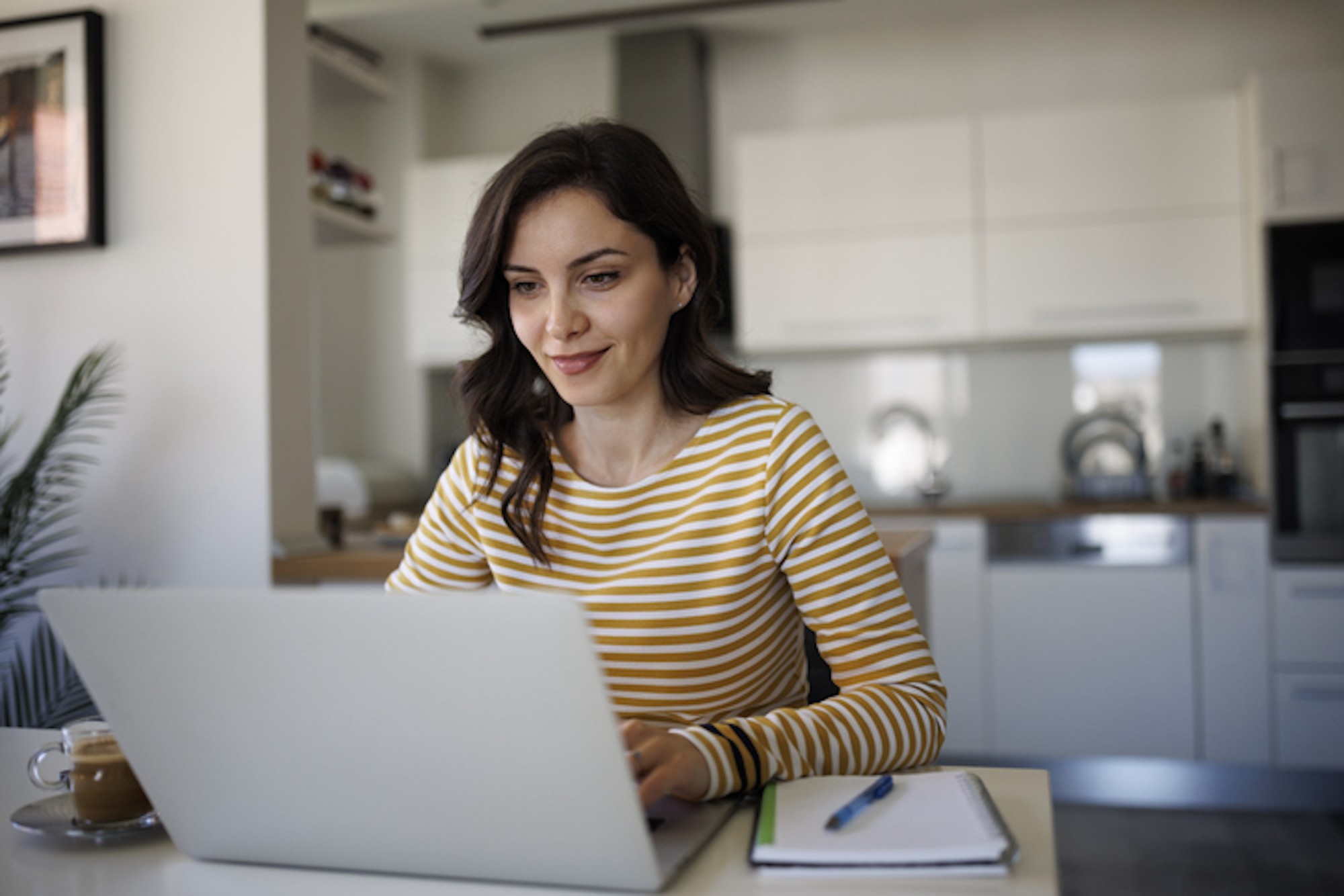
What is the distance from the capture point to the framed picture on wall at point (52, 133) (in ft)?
7.80

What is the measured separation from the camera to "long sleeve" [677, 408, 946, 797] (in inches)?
37.3

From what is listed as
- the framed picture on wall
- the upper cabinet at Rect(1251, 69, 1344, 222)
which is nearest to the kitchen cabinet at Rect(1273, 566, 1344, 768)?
the upper cabinet at Rect(1251, 69, 1344, 222)

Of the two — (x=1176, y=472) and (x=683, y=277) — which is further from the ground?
(x=683, y=277)

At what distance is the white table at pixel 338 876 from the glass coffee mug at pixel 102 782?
2cm

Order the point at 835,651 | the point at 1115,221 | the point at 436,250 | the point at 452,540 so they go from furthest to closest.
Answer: the point at 436,250
the point at 1115,221
the point at 452,540
the point at 835,651

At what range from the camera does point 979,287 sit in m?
3.97

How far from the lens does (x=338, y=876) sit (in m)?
0.77

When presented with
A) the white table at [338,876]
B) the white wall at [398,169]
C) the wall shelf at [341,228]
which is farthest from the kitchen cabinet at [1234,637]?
the white table at [338,876]

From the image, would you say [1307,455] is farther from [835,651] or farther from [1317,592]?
[835,651]

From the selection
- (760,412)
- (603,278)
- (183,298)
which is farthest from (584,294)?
(183,298)

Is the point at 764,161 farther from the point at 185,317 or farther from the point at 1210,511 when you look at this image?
the point at 185,317

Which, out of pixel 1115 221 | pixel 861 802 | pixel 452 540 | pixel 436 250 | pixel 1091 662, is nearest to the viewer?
pixel 861 802

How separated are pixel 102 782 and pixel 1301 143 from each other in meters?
3.79

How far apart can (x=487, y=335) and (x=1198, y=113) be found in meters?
3.26
